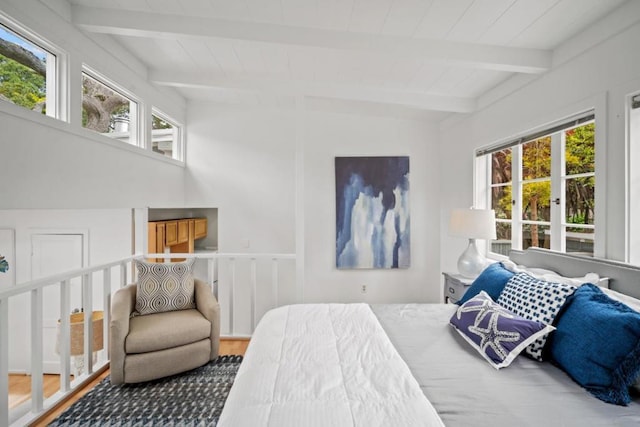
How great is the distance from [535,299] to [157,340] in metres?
2.36

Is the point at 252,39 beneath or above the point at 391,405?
above

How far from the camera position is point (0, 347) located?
1.69m

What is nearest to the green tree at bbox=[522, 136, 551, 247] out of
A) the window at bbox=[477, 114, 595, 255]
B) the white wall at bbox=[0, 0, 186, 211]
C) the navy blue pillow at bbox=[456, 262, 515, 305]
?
the window at bbox=[477, 114, 595, 255]

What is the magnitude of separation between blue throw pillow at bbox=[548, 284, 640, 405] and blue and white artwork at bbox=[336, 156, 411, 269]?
8.35 ft

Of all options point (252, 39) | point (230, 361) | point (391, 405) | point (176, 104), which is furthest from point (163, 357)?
point (176, 104)

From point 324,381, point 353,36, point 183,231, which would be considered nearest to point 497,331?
point 324,381

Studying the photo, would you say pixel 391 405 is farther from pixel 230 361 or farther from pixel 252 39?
pixel 252 39

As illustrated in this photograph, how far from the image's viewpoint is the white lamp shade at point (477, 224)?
2.61 meters

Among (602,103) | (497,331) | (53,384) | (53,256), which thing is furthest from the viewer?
(53,256)

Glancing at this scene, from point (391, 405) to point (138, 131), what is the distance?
3.13 meters

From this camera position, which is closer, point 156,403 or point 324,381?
point 324,381

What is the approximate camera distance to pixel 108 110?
8.69 ft

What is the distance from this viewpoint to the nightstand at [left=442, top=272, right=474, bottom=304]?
8.61 feet

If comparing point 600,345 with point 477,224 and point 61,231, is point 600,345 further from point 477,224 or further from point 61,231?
point 61,231
